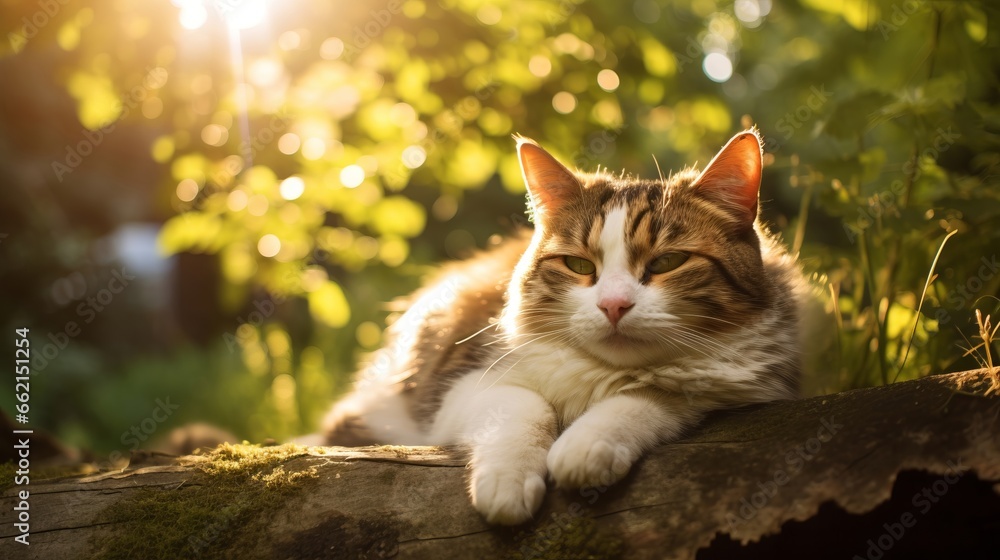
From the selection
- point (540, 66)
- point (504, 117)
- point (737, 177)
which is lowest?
point (737, 177)

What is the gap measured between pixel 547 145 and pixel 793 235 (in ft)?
3.60

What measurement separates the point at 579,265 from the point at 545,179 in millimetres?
345

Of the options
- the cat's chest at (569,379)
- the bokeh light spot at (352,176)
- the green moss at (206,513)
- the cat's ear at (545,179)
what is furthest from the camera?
the bokeh light spot at (352,176)

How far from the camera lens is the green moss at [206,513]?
148cm

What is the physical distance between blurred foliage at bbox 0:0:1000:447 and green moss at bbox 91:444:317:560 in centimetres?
142

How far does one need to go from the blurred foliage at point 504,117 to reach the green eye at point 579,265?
92 cm

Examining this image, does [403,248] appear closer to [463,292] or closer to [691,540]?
[463,292]

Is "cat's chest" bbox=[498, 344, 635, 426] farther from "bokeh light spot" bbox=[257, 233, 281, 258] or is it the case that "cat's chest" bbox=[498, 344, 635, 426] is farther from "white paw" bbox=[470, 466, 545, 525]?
"bokeh light spot" bbox=[257, 233, 281, 258]

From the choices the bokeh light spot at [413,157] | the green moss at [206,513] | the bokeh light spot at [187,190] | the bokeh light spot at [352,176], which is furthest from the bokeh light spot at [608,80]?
the green moss at [206,513]

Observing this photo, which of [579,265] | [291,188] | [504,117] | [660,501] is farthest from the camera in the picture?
[504,117]

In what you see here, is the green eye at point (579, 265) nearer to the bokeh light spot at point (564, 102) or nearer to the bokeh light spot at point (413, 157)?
the bokeh light spot at point (564, 102)

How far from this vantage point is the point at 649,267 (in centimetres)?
175

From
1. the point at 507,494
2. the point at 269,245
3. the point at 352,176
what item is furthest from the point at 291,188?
the point at 507,494

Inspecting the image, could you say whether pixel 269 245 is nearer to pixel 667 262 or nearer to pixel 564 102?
pixel 564 102
